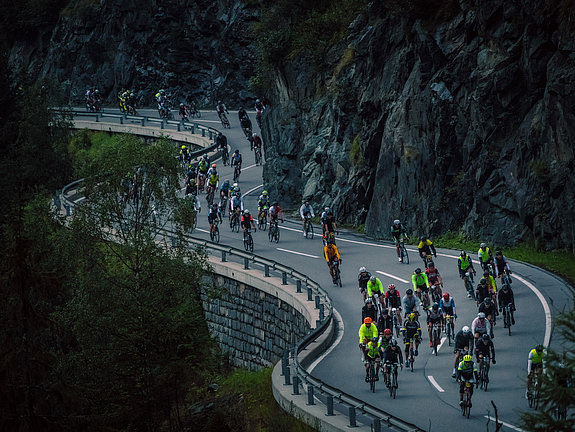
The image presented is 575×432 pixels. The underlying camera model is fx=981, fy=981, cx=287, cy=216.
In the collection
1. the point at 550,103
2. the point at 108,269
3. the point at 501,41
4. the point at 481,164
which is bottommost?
the point at 108,269

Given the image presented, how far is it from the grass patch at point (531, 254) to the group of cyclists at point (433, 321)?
268 cm

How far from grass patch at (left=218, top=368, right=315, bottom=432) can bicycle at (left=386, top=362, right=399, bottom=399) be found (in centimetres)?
245

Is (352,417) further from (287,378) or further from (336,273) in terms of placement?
(336,273)

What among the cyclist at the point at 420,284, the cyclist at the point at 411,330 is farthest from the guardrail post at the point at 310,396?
the cyclist at the point at 420,284

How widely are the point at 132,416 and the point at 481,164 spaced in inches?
636

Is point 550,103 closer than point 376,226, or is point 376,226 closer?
point 550,103

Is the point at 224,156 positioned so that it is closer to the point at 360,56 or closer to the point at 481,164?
the point at 360,56

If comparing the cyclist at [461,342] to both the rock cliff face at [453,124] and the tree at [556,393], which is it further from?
the rock cliff face at [453,124]

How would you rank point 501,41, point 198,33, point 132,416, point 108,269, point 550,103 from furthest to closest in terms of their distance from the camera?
point 198,33 → point 501,41 → point 550,103 → point 108,269 → point 132,416

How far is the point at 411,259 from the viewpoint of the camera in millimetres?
34719

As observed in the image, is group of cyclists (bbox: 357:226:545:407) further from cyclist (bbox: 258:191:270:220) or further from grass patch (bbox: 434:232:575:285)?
cyclist (bbox: 258:191:270:220)

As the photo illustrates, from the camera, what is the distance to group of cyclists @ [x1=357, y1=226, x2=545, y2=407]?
70.0 ft

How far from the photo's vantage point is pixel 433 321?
79.7 ft

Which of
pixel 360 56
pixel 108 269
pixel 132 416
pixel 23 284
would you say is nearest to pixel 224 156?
pixel 360 56
